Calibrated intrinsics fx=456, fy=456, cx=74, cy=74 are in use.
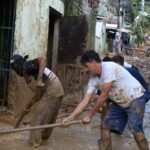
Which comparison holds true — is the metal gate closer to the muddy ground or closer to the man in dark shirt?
the muddy ground

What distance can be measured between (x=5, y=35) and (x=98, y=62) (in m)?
4.80

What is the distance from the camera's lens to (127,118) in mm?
6406

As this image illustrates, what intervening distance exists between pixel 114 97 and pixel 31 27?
193 inches

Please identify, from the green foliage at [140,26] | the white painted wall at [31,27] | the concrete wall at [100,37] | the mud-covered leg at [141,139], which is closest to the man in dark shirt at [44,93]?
the mud-covered leg at [141,139]

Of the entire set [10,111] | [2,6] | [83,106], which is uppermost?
[2,6]

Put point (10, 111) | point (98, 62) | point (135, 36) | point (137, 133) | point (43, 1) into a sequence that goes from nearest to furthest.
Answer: point (98, 62), point (137, 133), point (10, 111), point (43, 1), point (135, 36)

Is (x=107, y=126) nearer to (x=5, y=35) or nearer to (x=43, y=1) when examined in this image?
(x=5, y=35)

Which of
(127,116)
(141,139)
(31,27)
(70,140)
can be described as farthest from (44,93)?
(31,27)

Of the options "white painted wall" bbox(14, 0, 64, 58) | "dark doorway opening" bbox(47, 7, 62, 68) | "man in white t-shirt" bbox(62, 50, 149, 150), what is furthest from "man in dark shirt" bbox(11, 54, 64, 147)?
"dark doorway opening" bbox(47, 7, 62, 68)

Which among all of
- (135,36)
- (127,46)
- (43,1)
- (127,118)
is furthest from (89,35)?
(135,36)

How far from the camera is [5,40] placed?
32.6ft

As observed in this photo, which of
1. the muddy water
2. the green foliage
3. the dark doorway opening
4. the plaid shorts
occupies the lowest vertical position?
the muddy water

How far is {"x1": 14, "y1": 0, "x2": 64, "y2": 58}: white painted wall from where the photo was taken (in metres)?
9.77

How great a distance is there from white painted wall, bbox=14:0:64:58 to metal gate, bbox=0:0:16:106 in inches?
7.1
